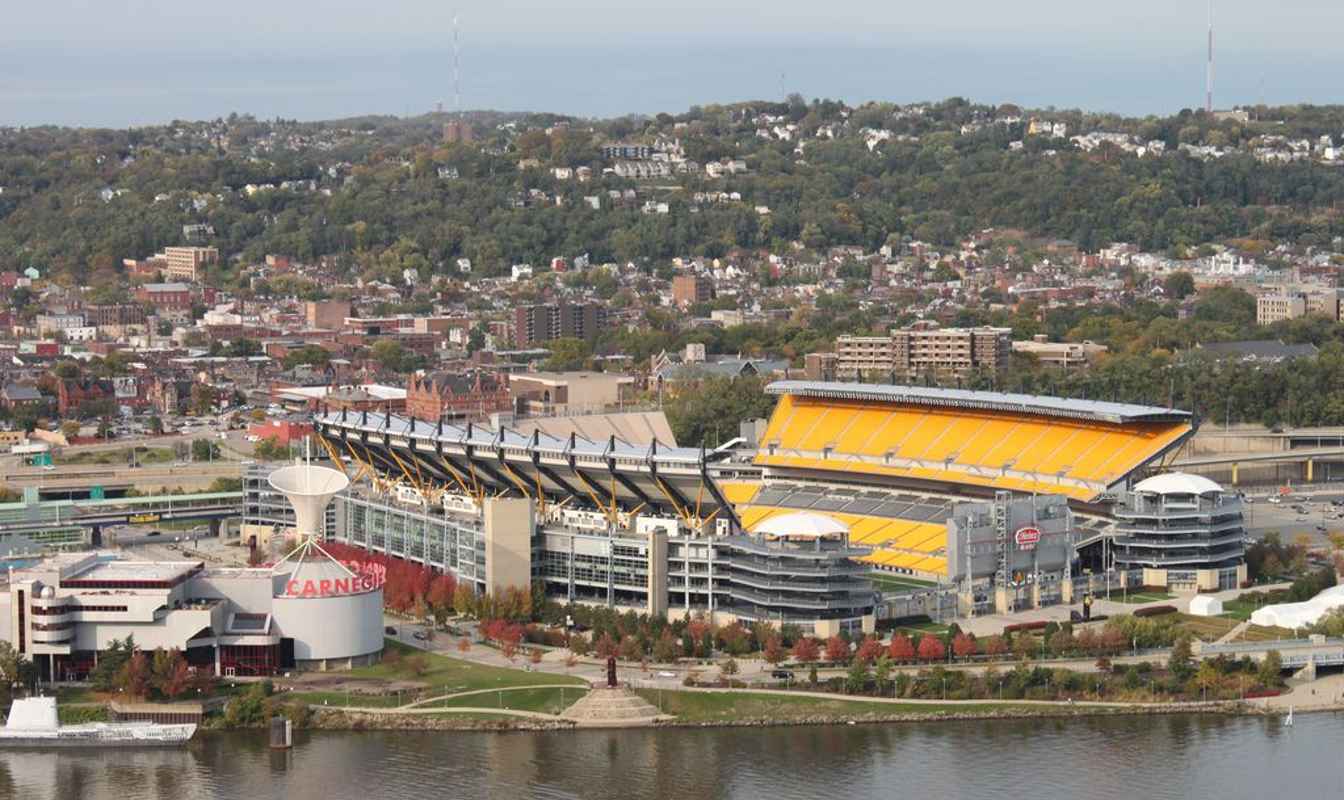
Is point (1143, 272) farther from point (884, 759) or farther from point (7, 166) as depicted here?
point (884, 759)

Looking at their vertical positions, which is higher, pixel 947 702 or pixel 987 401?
pixel 987 401

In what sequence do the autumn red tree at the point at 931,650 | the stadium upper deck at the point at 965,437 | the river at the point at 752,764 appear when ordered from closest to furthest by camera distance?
the river at the point at 752,764 < the autumn red tree at the point at 931,650 < the stadium upper deck at the point at 965,437

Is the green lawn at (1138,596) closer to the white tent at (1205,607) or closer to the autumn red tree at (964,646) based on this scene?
the white tent at (1205,607)

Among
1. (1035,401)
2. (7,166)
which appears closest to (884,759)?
(1035,401)

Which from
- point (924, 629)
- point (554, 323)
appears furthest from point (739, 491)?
point (554, 323)

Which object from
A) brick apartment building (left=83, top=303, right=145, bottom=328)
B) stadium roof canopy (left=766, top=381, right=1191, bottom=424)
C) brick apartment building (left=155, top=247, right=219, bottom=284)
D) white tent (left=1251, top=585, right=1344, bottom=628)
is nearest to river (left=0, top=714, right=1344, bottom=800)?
white tent (left=1251, top=585, right=1344, bottom=628)

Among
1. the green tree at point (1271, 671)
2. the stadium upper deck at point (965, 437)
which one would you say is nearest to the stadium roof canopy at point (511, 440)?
the stadium upper deck at point (965, 437)

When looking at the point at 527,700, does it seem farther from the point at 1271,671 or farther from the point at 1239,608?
the point at 1239,608
